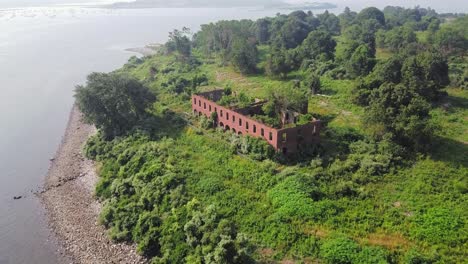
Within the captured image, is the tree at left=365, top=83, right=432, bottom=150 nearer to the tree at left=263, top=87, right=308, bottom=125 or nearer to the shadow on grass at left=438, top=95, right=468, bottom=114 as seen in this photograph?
the tree at left=263, top=87, right=308, bottom=125

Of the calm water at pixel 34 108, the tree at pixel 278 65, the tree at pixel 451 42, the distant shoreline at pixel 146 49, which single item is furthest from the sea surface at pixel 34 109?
the tree at pixel 451 42

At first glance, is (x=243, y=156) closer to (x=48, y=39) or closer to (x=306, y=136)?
(x=306, y=136)

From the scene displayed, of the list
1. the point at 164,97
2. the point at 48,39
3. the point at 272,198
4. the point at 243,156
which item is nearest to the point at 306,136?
the point at 243,156

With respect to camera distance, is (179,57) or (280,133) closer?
(280,133)

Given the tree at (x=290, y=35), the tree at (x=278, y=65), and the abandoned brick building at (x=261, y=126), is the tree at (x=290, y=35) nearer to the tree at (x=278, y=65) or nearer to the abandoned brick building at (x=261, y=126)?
the tree at (x=278, y=65)

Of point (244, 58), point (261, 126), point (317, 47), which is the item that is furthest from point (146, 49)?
point (261, 126)

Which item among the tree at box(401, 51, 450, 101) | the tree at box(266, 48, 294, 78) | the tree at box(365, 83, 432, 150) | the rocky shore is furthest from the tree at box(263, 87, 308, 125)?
the tree at box(266, 48, 294, 78)

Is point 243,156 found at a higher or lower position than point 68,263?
higher

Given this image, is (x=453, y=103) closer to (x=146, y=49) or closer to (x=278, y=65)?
(x=278, y=65)
